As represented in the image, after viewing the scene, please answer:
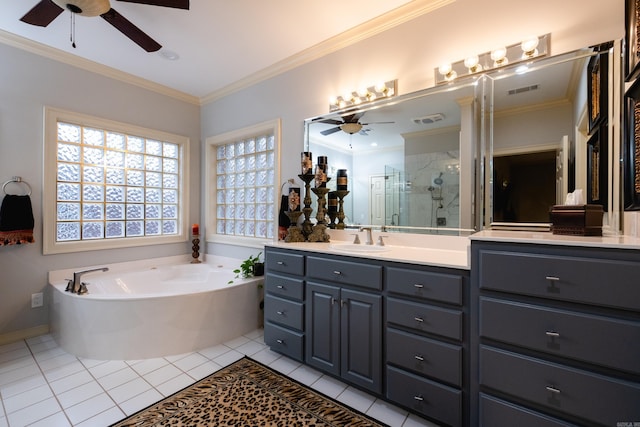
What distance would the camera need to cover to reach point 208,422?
5.24ft

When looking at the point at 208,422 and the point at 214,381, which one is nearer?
the point at 208,422

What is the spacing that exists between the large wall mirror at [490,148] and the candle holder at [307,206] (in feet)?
1.33

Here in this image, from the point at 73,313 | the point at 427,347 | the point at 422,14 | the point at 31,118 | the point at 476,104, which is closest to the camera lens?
the point at 427,347

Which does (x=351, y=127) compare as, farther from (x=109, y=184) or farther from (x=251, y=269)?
(x=109, y=184)

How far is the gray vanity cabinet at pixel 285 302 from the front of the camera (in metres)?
2.12

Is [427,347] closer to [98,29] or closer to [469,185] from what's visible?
[469,185]

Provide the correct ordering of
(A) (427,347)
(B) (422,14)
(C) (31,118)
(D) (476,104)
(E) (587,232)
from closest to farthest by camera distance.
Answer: (E) (587,232)
(A) (427,347)
(D) (476,104)
(B) (422,14)
(C) (31,118)

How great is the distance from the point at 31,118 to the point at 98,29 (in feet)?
3.62

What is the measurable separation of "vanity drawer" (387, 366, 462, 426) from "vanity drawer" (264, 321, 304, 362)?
73 cm

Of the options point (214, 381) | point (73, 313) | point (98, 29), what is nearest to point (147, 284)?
point (73, 313)

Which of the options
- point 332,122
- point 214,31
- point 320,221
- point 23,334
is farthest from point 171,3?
point 23,334

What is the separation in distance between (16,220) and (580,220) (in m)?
4.11

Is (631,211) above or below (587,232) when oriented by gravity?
above

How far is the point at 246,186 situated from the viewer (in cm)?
358
